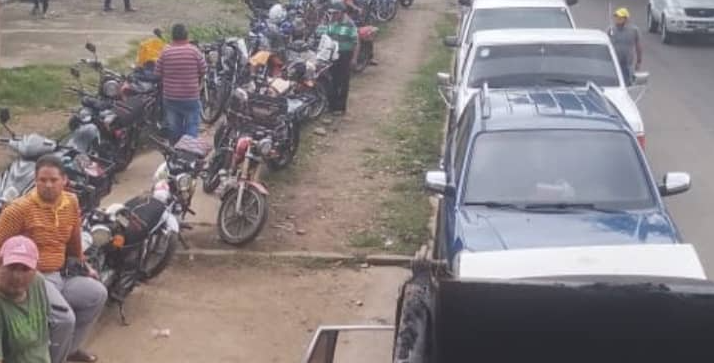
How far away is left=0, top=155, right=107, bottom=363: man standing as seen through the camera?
7730mm

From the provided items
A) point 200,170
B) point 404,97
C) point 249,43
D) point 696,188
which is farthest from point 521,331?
point 404,97

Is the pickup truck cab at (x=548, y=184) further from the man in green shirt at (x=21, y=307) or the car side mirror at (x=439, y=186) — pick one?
the man in green shirt at (x=21, y=307)

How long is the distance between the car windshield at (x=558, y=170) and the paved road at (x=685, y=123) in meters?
1.74

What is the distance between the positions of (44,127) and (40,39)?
22.7ft

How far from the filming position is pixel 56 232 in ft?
25.7

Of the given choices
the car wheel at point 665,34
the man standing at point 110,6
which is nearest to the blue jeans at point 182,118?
the man standing at point 110,6

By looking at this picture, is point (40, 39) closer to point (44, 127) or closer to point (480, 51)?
point (44, 127)

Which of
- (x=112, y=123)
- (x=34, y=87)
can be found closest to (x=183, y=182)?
(x=112, y=123)

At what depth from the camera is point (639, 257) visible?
7.68m

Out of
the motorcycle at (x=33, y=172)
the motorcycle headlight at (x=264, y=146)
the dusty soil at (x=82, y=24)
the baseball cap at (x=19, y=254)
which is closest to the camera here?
the baseball cap at (x=19, y=254)

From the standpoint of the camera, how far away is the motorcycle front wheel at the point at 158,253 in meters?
9.62

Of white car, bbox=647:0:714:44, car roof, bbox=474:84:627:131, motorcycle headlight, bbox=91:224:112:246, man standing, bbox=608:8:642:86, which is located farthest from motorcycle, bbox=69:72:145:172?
white car, bbox=647:0:714:44

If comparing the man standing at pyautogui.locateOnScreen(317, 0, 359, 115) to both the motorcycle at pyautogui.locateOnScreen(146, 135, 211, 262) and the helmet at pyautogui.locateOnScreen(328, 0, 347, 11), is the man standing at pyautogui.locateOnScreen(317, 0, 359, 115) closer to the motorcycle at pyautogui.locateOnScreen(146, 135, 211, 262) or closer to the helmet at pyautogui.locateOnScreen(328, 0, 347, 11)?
the helmet at pyautogui.locateOnScreen(328, 0, 347, 11)

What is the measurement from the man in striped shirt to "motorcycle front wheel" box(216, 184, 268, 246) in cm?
263
